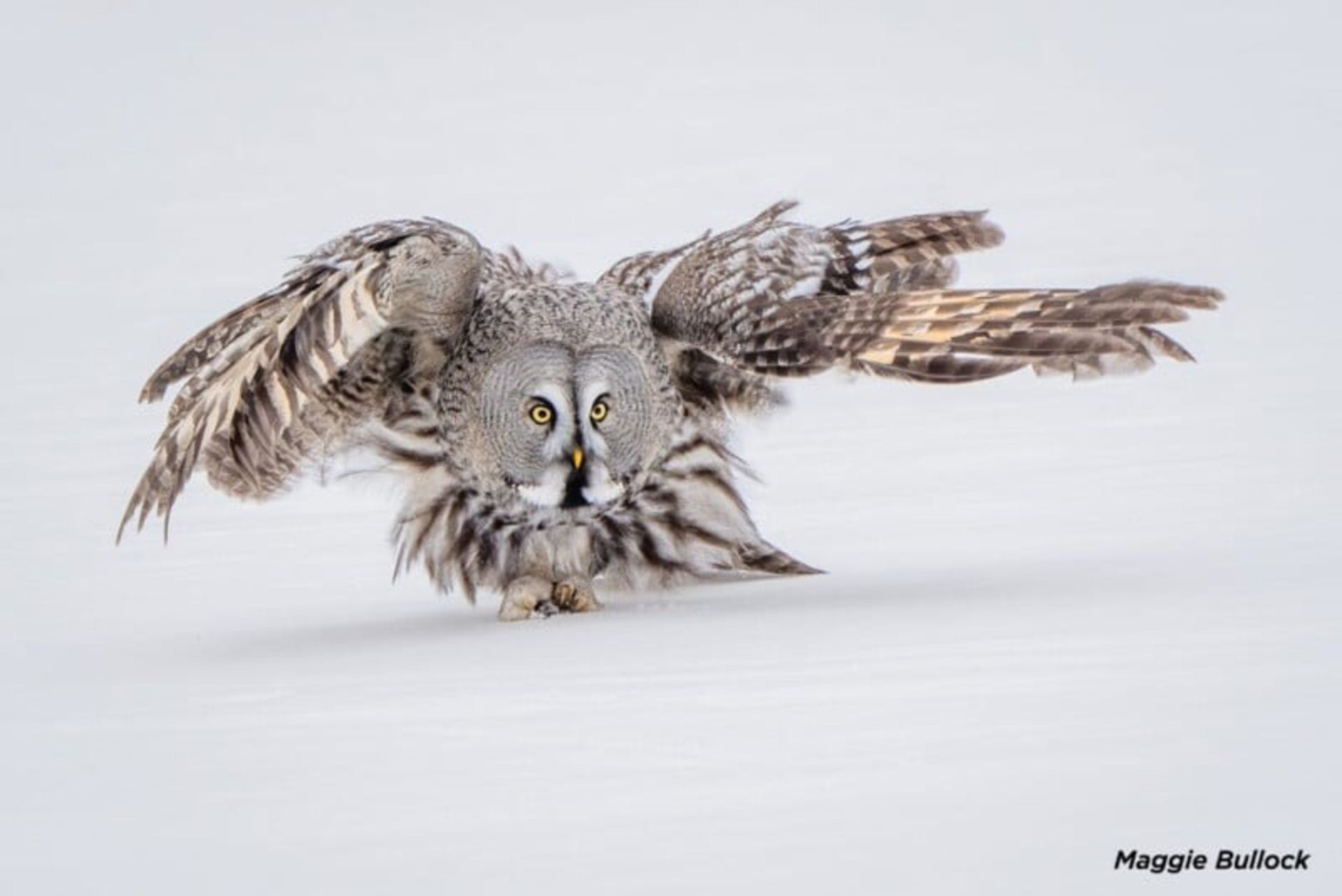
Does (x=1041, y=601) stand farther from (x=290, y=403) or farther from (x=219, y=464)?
(x=219, y=464)

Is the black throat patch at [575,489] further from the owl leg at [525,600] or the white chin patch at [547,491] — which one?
the owl leg at [525,600]

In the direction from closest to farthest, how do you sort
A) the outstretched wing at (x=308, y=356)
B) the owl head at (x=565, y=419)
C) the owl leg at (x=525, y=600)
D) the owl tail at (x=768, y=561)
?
the outstretched wing at (x=308, y=356) → the owl head at (x=565, y=419) → the owl leg at (x=525, y=600) → the owl tail at (x=768, y=561)

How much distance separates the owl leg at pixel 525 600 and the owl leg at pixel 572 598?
0.02 metres

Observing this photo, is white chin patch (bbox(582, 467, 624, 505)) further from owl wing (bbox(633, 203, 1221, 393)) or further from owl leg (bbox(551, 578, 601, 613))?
owl wing (bbox(633, 203, 1221, 393))

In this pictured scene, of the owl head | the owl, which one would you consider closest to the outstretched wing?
the owl

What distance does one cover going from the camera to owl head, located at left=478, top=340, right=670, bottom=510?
6.91m

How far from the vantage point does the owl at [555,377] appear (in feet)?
21.5

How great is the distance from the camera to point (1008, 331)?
646 centimetres

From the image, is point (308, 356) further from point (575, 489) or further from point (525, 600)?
point (525, 600)

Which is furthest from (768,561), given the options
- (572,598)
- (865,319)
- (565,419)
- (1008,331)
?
(1008,331)

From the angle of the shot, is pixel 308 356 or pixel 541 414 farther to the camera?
pixel 541 414

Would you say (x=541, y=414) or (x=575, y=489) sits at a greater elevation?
(x=541, y=414)

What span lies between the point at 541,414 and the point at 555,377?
4.3 inches

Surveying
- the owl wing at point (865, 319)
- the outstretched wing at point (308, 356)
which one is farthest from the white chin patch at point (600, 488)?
the outstretched wing at point (308, 356)
